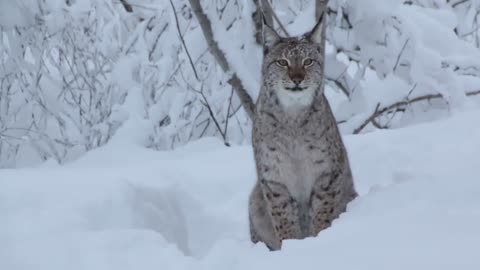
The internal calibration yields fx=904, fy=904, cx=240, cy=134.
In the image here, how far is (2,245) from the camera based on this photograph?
3574 mm

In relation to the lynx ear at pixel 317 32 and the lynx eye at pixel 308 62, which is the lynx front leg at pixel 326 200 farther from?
the lynx ear at pixel 317 32

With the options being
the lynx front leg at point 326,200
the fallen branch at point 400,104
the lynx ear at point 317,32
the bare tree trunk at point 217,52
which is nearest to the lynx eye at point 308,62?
the lynx ear at point 317,32

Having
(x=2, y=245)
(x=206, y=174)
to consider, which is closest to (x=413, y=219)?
(x=2, y=245)

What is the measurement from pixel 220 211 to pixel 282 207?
0.71 metres

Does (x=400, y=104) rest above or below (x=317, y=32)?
below

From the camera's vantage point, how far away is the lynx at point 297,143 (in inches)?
167

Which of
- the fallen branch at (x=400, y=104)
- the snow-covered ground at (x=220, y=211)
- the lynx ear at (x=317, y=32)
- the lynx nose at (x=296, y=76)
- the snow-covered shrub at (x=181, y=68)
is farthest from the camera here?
the fallen branch at (x=400, y=104)

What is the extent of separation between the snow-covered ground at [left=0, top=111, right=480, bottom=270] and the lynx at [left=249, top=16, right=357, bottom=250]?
0.28 m

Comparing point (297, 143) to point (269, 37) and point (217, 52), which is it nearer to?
point (269, 37)

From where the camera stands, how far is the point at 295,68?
13.9 feet

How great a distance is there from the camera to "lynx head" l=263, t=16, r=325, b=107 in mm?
4227

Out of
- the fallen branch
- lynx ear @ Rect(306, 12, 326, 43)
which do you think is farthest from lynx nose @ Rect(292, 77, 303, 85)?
the fallen branch

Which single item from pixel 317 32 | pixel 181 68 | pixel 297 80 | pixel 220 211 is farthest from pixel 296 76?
pixel 181 68

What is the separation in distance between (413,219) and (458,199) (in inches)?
10.7
